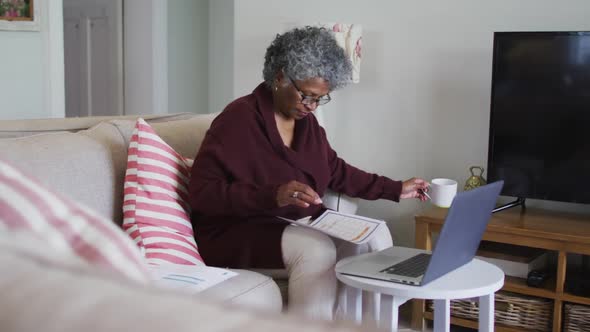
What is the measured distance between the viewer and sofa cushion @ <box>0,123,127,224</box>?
82.0 inches

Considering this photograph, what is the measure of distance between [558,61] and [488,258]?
0.77m

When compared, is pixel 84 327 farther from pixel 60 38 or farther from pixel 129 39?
pixel 129 39

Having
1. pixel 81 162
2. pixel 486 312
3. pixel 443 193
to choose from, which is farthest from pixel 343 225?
pixel 81 162

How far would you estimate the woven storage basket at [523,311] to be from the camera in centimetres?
290

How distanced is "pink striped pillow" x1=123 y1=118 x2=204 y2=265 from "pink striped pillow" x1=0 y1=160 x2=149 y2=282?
1428mm

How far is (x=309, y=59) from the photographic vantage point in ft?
8.04

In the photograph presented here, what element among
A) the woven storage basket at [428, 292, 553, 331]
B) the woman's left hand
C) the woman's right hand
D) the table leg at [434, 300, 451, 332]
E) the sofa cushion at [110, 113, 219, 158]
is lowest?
the woven storage basket at [428, 292, 553, 331]

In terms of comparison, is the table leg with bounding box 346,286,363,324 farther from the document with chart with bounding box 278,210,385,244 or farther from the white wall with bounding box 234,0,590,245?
the white wall with bounding box 234,0,590,245

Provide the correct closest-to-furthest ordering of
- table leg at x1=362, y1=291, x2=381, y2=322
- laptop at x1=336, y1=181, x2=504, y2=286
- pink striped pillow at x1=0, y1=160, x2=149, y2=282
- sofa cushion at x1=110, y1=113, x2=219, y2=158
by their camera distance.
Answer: pink striped pillow at x1=0, y1=160, x2=149, y2=282
laptop at x1=336, y1=181, x2=504, y2=286
table leg at x1=362, y1=291, x2=381, y2=322
sofa cushion at x1=110, y1=113, x2=219, y2=158

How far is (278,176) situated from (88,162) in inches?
22.5

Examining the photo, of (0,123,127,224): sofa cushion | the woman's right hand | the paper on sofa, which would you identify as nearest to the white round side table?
the woman's right hand

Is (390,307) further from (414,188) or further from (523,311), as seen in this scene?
(523,311)

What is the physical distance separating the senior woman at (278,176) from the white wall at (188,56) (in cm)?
247

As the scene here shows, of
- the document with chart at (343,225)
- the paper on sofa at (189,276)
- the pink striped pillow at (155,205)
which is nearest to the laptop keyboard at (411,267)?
the document with chart at (343,225)
